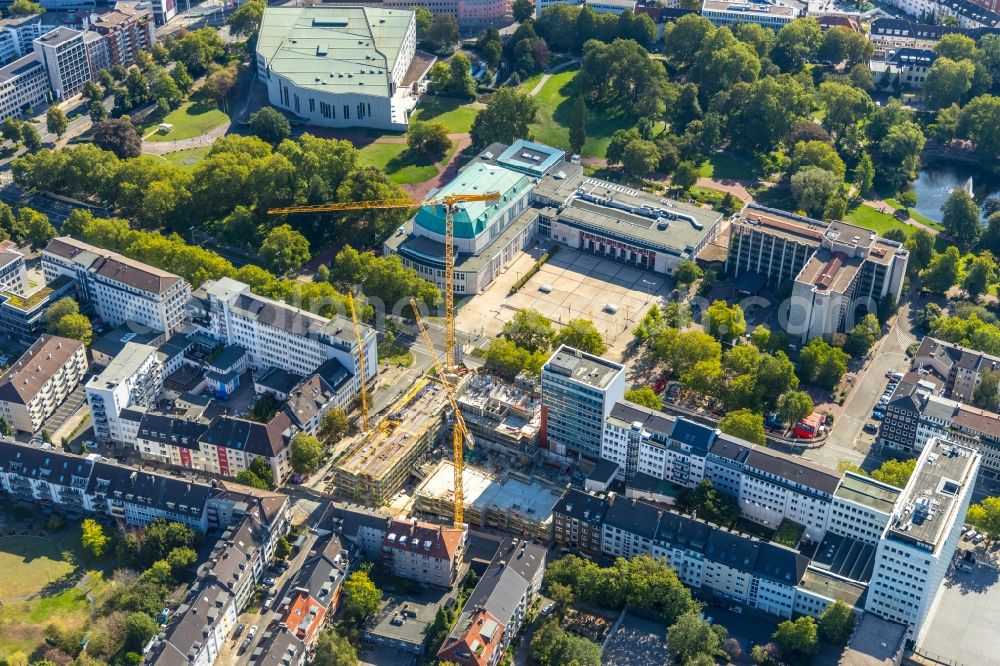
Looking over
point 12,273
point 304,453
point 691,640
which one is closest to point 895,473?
point 691,640

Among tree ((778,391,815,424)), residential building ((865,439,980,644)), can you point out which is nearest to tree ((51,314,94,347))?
tree ((778,391,815,424))

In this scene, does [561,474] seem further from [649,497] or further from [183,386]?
[183,386]

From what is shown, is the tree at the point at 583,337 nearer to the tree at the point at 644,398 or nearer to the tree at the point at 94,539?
the tree at the point at 644,398

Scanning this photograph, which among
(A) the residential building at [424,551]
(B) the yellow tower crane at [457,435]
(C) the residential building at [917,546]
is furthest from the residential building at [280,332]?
(C) the residential building at [917,546]

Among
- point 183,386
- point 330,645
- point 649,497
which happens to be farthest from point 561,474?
point 183,386

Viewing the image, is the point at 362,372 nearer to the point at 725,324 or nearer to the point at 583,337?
the point at 583,337

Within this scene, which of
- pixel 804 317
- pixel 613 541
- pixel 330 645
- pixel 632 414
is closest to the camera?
pixel 330 645
